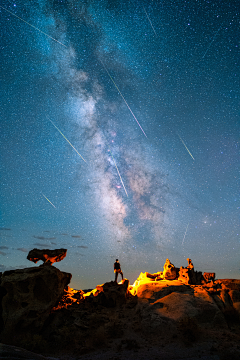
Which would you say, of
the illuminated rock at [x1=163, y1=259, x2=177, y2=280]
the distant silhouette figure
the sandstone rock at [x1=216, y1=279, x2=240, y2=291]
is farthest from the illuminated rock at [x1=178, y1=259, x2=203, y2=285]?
the distant silhouette figure

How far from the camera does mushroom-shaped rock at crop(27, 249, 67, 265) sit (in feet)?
64.3

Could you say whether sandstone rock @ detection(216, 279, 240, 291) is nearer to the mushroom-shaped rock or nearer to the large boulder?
the large boulder

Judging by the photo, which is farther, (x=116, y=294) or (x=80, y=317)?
(x=116, y=294)

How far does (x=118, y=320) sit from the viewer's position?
1568cm

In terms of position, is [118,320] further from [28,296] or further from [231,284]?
[231,284]

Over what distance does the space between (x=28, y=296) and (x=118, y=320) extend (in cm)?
764

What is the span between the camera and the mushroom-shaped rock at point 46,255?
19.6 metres

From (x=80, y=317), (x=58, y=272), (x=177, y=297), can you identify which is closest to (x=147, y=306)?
(x=177, y=297)

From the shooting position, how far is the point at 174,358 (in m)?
10.5

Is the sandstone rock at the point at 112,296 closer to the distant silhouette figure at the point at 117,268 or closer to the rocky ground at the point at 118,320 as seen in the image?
the rocky ground at the point at 118,320

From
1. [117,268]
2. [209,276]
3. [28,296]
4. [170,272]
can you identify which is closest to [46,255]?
[28,296]

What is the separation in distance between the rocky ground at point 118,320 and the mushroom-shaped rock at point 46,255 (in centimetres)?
242

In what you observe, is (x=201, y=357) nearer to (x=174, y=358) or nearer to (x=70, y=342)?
(x=174, y=358)

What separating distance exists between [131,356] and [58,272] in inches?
366
